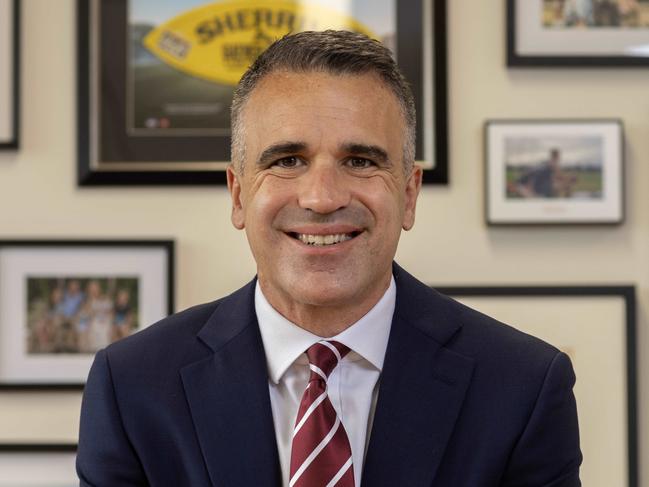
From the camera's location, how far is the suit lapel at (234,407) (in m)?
1.26

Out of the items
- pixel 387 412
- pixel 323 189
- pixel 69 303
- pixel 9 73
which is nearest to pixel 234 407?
pixel 387 412

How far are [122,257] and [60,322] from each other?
0.20 meters

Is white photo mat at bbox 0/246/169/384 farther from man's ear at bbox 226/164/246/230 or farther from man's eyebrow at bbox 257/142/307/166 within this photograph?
man's eyebrow at bbox 257/142/307/166

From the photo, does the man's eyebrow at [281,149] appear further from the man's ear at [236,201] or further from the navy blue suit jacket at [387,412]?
the navy blue suit jacket at [387,412]

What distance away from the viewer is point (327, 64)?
127 centimetres

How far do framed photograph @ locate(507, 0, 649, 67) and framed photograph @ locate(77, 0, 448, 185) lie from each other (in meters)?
0.18

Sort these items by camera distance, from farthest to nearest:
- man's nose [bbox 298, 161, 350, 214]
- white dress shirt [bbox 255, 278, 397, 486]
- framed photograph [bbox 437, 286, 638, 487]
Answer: framed photograph [bbox 437, 286, 638, 487]
white dress shirt [bbox 255, 278, 397, 486]
man's nose [bbox 298, 161, 350, 214]

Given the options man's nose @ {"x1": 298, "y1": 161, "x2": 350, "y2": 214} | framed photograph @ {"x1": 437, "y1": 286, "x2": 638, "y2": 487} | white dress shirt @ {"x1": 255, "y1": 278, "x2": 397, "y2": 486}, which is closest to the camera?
man's nose @ {"x1": 298, "y1": 161, "x2": 350, "y2": 214}

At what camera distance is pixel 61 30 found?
2039 millimetres

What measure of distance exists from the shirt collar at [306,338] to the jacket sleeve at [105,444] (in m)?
0.23

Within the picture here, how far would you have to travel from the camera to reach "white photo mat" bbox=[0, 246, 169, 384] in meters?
2.02

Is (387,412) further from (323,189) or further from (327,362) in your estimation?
(323,189)

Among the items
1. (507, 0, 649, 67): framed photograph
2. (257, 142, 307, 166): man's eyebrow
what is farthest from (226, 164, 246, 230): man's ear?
(507, 0, 649, 67): framed photograph

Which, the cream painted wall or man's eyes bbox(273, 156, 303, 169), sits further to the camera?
the cream painted wall
